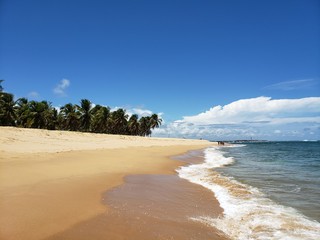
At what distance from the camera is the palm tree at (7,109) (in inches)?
2152

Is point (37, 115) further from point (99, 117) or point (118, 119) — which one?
point (118, 119)

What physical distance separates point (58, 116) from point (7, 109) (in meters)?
17.6

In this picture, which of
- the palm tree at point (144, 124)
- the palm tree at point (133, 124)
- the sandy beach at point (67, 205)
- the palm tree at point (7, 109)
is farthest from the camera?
the palm tree at point (144, 124)

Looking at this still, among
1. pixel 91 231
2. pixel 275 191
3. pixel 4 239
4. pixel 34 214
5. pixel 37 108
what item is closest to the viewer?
pixel 4 239

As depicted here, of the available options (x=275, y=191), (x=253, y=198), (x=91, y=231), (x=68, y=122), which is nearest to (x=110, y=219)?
(x=91, y=231)

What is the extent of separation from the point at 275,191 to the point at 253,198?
7.26 ft

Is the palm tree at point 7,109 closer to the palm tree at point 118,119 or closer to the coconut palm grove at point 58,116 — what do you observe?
the coconut palm grove at point 58,116

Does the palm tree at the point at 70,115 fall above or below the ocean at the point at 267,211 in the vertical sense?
above

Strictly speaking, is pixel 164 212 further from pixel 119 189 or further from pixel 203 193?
pixel 203 193

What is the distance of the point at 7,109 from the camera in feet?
184

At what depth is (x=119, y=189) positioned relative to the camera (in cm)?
949

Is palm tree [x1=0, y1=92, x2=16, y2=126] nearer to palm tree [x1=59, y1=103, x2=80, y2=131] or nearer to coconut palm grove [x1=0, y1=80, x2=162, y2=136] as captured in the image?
coconut palm grove [x1=0, y1=80, x2=162, y2=136]

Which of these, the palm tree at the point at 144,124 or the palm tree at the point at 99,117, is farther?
the palm tree at the point at 144,124

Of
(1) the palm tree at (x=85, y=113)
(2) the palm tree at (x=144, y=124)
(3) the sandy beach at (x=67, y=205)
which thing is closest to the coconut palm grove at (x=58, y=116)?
(1) the palm tree at (x=85, y=113)
